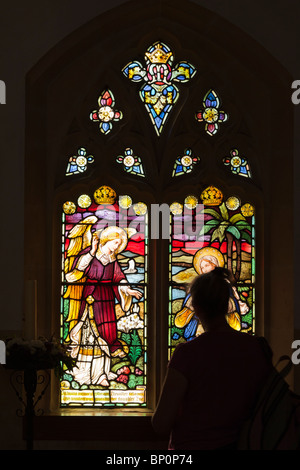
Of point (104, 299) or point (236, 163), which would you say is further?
point (236, 163)

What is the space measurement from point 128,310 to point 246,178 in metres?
1.30

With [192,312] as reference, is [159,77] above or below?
above

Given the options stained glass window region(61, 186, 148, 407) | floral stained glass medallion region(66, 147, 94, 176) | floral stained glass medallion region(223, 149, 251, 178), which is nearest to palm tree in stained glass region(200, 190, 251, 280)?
floral stained glass medallion region(223, 149, 251, 178)

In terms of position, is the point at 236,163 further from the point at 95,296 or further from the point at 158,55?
the point at 95,296

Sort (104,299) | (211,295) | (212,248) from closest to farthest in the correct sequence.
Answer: (211,295) < (104,299) < (212,248)

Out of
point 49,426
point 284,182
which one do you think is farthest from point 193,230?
point 49,426

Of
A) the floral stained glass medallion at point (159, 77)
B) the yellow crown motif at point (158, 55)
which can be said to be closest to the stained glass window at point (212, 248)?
the floral stained glass medallion at point (159, 77)

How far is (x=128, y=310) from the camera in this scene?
16.8ft

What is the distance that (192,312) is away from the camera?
16.9 feet

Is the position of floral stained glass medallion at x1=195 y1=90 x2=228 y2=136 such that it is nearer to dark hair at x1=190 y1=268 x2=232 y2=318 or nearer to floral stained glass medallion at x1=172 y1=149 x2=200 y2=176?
floral stained glass medallion at x1=172 y1=149 x2=200 y2=176

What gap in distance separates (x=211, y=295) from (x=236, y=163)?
3.13 metres

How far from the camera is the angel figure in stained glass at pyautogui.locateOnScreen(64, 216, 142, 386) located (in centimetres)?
507

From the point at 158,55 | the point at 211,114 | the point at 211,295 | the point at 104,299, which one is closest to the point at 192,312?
the point at 104,299

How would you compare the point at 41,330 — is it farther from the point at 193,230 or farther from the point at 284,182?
the point at 284,182
